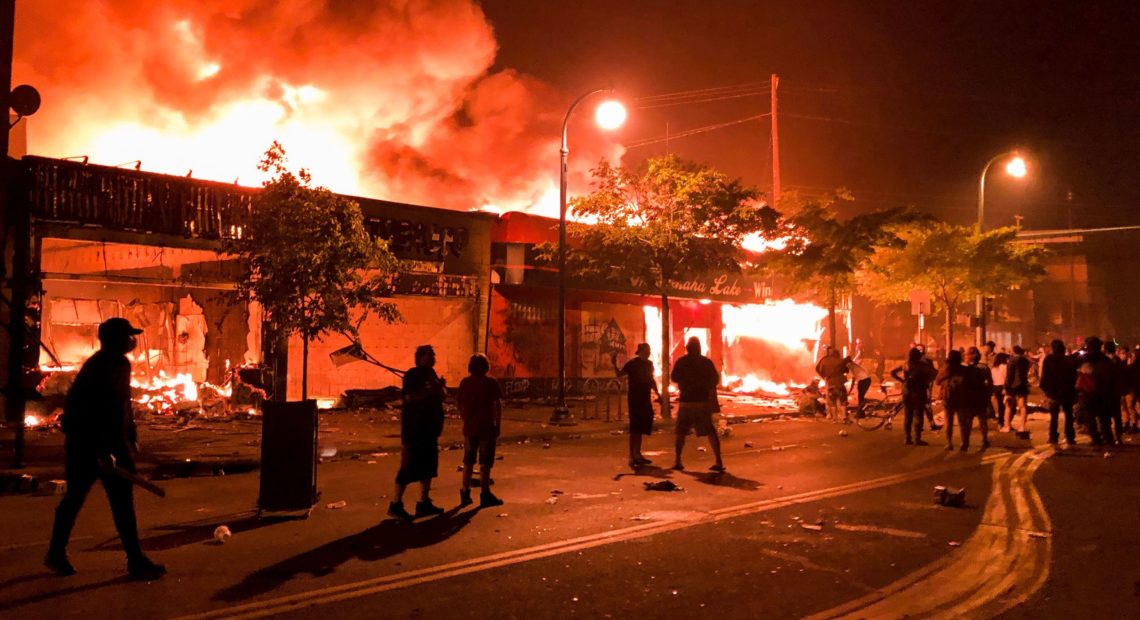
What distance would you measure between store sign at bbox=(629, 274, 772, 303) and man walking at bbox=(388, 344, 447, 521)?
2007 cm

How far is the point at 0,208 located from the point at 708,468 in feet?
45.1

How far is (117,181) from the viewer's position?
17625 mm

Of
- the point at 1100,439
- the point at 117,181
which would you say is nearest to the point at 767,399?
the point at 1100,439

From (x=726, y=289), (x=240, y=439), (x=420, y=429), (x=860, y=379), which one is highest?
(x=726, y=289)

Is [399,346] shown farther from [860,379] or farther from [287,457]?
[287,457]

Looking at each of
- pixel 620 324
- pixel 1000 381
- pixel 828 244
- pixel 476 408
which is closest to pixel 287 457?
pixel 476 408

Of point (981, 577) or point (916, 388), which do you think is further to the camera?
point (916, 388)

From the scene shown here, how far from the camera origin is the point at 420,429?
8.64 metres

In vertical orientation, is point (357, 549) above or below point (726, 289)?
below

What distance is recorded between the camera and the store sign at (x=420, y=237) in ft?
71.2

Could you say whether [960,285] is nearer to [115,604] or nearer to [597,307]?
[597,307]

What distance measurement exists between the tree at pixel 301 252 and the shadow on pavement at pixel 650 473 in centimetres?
526

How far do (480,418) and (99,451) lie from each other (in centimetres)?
382

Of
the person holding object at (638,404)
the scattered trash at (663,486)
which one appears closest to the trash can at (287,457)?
the scattered trash at (663,486)
